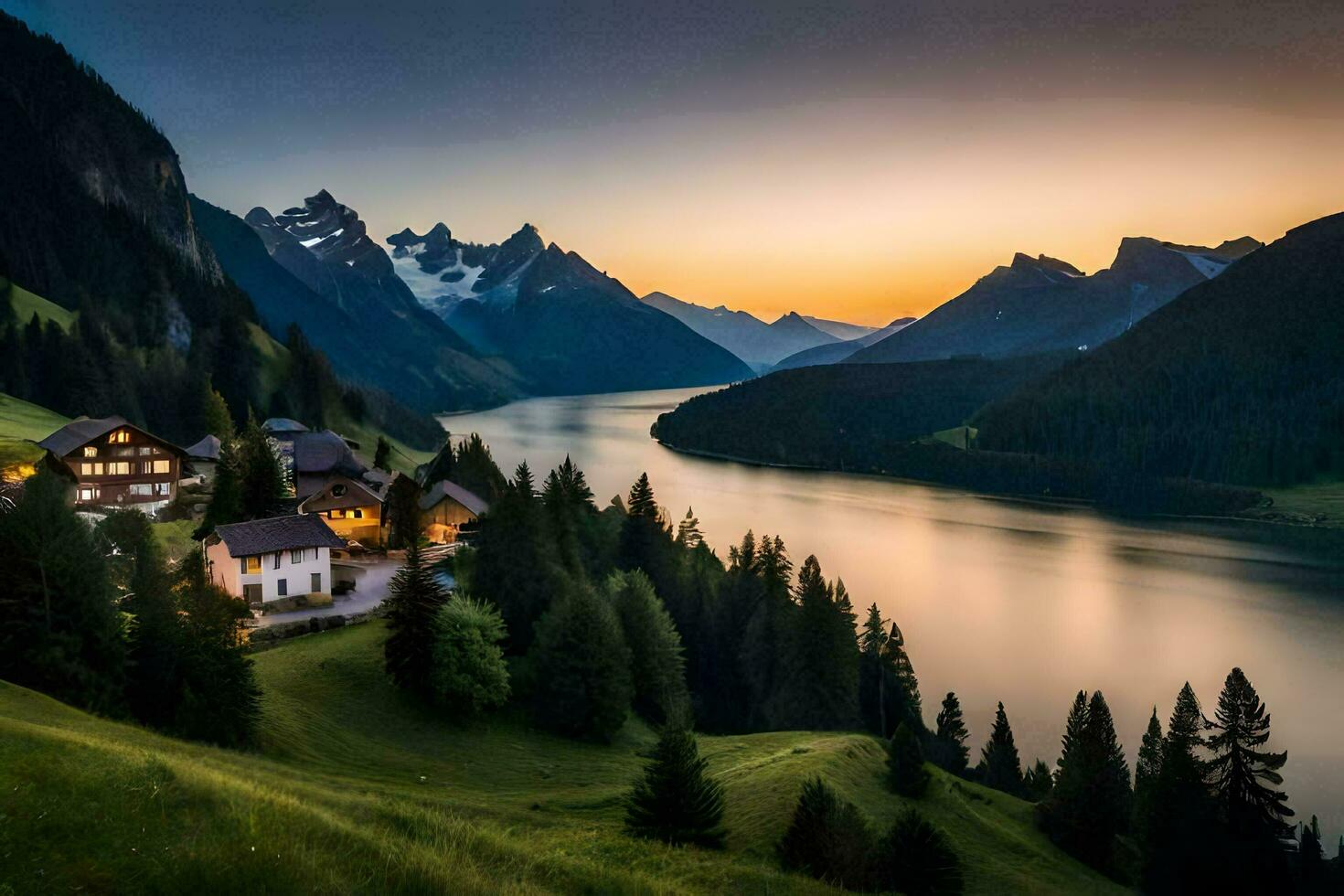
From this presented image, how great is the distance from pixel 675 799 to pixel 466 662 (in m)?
17.4

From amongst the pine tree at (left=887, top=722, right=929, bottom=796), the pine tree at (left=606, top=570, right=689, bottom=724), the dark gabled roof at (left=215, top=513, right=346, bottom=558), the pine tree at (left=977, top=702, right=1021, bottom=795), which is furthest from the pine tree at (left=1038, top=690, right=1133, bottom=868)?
the dark gabled roof at (left=215, top=513, right=346, bottom=558)

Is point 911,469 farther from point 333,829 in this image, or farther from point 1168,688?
point 333,829

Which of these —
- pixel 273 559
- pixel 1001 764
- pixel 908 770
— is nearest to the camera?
pixel 908 770

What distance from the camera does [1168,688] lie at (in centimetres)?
5756

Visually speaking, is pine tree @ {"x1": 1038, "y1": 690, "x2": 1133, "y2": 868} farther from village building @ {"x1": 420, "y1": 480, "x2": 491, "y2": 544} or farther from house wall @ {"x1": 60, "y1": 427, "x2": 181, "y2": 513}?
house wall @ {"x1": 60, "y1": 427, "x2": 181, "y2": 513}

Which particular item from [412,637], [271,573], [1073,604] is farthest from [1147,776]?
[271,573]

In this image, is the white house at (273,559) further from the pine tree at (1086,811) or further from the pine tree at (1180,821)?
the pine tree at (1180,821)

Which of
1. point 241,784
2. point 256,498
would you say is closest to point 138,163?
point 256,498

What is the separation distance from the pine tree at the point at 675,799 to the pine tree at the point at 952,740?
3121 centimetres

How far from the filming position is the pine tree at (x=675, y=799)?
741 inches

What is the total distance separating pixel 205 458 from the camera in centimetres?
7388

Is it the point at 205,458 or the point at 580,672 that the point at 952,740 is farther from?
the point at 205,458

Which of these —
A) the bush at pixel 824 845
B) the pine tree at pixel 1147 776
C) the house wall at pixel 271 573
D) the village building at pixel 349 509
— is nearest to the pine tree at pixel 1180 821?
the pine tree at pixel 1147 776

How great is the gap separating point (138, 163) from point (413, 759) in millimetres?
151294
